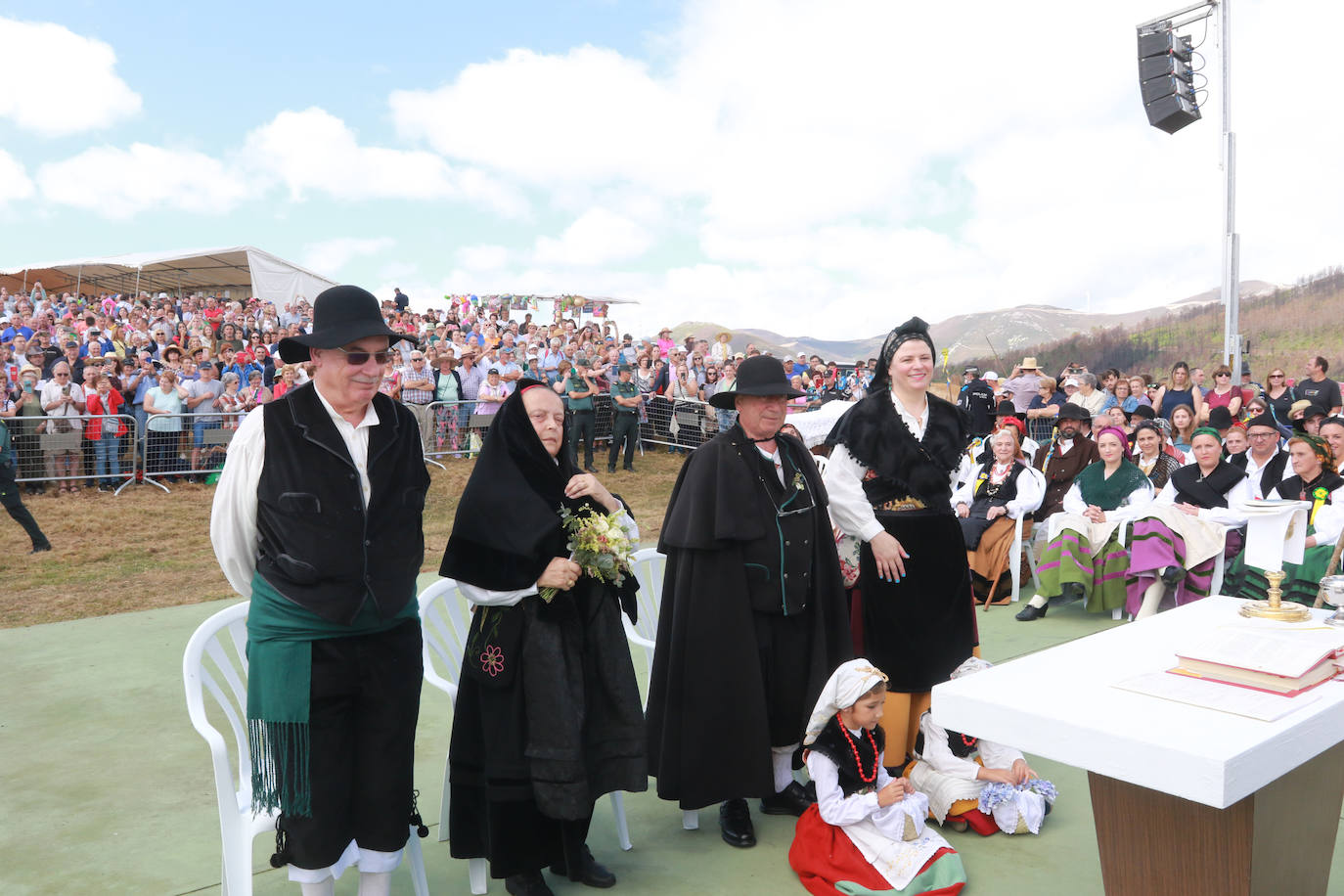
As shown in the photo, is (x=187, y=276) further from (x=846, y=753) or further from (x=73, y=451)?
(x=846, y=753)

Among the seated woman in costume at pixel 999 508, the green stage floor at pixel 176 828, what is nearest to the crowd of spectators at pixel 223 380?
the seated woman in costume at pixel 999 508

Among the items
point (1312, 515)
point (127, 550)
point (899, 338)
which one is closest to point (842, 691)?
point (899, 338)

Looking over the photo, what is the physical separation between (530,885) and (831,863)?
101 cm

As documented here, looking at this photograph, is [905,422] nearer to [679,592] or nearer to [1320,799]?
[679,592]

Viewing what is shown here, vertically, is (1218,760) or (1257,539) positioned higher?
(1257,539)

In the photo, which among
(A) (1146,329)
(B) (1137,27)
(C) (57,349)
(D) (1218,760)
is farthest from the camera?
(A) (1146,329)

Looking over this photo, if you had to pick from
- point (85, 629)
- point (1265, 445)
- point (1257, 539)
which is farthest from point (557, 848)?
point (1265, 445)

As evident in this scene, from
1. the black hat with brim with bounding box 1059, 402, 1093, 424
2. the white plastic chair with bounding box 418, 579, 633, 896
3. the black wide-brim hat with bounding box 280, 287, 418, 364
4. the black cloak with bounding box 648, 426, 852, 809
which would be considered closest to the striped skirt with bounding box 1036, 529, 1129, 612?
the black hat with brim with bounding box 1059, 402, 1093, 424

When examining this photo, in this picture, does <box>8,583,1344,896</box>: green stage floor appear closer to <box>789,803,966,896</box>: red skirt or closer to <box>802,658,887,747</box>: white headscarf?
<box>789,803,966,896</box>: red skirt

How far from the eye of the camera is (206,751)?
15.1ft

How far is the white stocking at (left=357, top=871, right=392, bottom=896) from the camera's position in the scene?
279 cm

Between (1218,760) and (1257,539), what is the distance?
222cm

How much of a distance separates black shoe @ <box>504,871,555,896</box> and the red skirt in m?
0.87

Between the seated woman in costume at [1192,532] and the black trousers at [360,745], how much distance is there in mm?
5805
